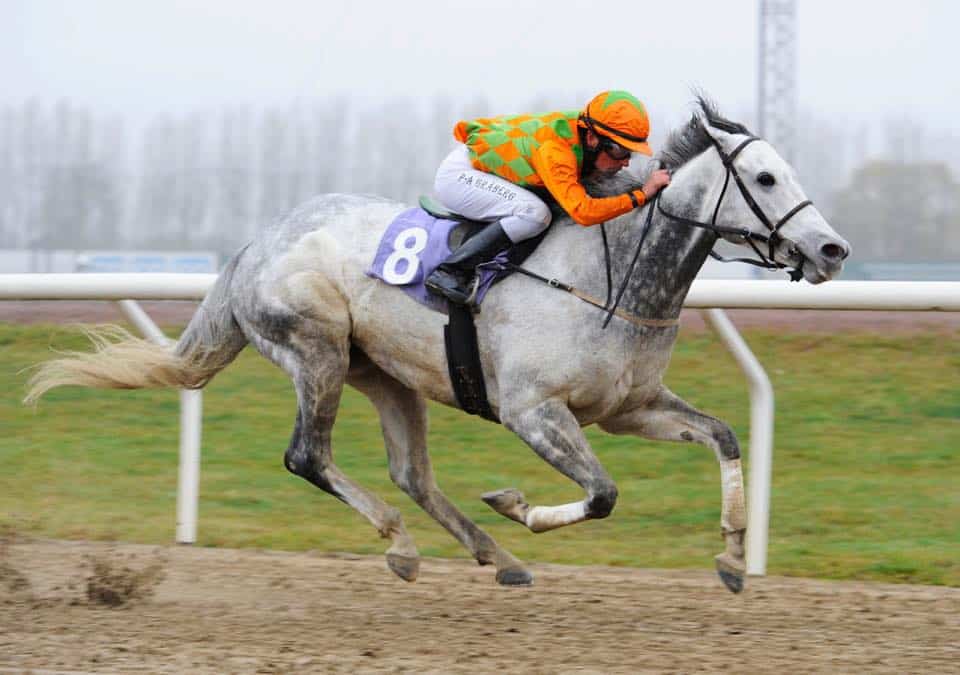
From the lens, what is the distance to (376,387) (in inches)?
211

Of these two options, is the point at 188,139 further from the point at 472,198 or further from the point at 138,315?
the point at 472,198

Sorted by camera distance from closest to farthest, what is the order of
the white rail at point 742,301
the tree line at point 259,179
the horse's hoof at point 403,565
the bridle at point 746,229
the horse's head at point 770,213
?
1. the horse's head at point 770,213
2. the bridle at point 746,229
3. the horse's hoof at point 403,565
4. the white rail at point 742,301
5. the tree line at point 259,179

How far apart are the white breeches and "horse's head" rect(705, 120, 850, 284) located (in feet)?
1.95

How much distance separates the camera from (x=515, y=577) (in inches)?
196

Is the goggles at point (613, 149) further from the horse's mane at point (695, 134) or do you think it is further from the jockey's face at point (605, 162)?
the horse's mane at point (695, 134)

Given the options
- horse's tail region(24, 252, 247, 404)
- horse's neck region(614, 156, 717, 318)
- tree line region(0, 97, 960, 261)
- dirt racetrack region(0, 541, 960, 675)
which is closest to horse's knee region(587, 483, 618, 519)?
Result: dirt racetrack region(0, 541, 960, 675)

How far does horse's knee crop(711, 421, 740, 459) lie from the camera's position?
15.0 ft

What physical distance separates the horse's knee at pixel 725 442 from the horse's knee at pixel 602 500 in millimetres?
431

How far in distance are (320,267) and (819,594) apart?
2052 mm

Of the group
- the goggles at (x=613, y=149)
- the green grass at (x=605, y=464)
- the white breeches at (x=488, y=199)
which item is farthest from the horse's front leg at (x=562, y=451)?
the green grass at (x=605, y=464)

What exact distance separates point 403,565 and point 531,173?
1410 millimetres

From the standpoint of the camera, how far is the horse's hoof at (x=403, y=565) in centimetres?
494

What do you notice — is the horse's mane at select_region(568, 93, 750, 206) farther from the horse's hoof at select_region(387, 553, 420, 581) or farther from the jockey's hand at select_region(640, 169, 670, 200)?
the horse's hoof at select_region(387, 553, 420, 581)

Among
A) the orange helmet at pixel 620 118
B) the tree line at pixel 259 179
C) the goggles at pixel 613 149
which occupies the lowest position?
the tree line at pixel 259 179
